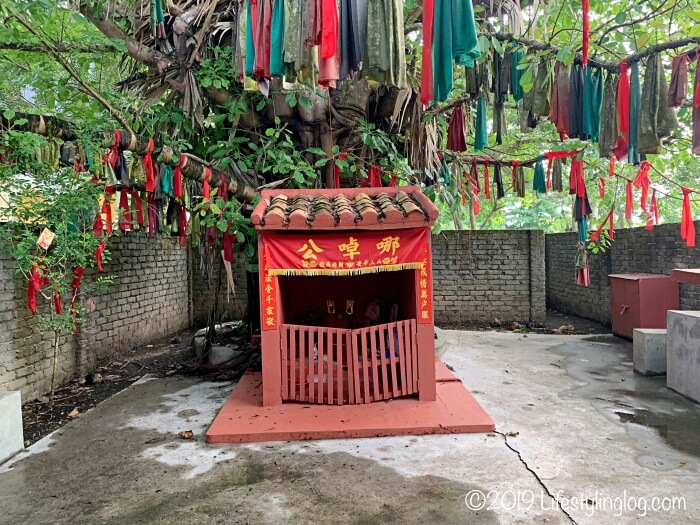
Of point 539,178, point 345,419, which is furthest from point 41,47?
point 539,178

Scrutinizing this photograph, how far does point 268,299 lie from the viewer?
5148 mm

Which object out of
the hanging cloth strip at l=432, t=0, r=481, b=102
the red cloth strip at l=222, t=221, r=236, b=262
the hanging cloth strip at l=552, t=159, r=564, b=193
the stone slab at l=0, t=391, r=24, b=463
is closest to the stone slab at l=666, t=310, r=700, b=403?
the hanging cloth strip at l=552, t=159, r=564, b=193

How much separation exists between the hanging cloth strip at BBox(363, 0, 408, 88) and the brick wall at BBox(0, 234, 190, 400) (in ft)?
16.3

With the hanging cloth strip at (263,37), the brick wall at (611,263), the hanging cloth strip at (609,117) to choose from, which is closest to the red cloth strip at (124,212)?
the hanging cloth strip at (263,37)

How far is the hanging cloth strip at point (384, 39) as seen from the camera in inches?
145

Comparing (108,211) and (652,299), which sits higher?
(108,211)

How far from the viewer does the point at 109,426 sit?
196 inches

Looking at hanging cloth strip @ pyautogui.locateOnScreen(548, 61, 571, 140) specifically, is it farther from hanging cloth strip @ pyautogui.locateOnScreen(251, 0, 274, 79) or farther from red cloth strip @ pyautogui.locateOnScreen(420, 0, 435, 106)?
hanging cloth strip @ pyautogui.locateOnScreen(251, 0, 274, 79)

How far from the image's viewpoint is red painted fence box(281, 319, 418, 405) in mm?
5172

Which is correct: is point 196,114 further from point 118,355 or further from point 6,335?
point 118,355

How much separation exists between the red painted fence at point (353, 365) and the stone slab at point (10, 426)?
2.55m

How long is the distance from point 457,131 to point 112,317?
6901 millimetres

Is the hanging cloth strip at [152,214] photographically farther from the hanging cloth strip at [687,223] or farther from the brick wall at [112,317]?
the hanging cloth strip at [687,223]

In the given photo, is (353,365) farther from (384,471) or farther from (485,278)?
(485,278)
